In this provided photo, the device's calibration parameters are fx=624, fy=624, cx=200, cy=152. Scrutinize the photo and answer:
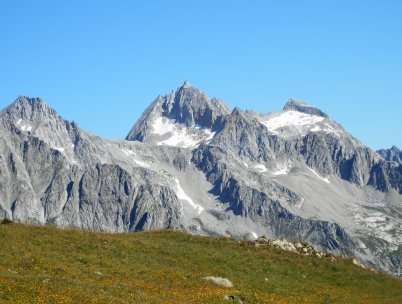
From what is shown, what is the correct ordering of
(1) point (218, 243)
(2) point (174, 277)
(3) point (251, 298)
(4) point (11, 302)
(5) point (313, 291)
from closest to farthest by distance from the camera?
1. (4) point (11, 302)
2. (3) point (251, 298)
3. (2) point (174, 277)
4. (5) point (313, 291)
5. (1) point (218, 243)

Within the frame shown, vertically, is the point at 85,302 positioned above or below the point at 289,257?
below

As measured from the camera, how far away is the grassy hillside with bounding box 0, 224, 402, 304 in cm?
4131

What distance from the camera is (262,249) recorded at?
225 feet

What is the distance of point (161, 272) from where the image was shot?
52.2 metres

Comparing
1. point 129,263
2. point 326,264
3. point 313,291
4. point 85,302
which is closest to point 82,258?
point 129,263

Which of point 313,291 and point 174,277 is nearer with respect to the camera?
point 174,277

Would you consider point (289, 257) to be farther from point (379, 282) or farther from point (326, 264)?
point (379, 282)

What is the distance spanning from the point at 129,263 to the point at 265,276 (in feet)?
41.4

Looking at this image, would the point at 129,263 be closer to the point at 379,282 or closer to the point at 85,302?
the point at 85,302

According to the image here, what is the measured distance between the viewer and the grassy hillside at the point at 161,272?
41.3 metres

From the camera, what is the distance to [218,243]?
68.3 meters

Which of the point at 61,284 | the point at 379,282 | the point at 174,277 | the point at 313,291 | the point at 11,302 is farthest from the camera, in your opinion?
the point at 379,282

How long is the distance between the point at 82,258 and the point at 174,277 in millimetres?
7865

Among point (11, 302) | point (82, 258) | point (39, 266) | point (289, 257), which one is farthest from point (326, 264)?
point (11, 302)
